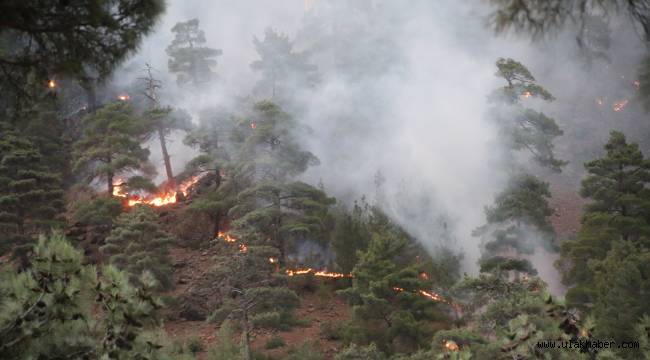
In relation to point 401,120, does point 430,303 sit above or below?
below

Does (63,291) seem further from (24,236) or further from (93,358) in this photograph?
(24,236)

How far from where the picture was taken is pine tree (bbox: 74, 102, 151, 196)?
2591 centimetres

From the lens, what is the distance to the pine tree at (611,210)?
19797mm

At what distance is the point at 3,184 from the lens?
21234mm

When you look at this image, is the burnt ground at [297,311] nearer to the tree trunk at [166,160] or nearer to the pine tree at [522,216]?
the tree trunk at [166,160]

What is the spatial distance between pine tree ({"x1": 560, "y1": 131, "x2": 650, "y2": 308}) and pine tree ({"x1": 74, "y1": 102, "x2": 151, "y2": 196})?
21712mm

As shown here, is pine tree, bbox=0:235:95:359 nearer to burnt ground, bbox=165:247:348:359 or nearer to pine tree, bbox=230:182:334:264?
burnt ground, bbox=165:247:348:359

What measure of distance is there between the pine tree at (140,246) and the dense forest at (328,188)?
0.14 metres

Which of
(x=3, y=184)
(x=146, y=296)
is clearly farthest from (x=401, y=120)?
(x=146, y=296)

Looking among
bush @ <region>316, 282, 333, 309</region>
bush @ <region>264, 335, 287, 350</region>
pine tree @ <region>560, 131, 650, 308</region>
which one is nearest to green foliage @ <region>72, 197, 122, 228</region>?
bush @ <region>264, 335, 287, 350</region>

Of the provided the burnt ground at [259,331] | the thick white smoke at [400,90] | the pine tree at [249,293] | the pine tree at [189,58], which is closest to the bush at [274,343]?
the burnt ground at [259,331]

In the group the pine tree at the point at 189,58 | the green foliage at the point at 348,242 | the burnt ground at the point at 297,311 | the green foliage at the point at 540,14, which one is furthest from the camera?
the pine tree at the point at 189,58

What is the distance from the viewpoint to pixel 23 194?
21.2m

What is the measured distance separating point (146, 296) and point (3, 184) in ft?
64.8
